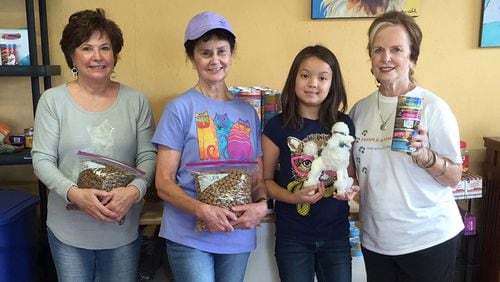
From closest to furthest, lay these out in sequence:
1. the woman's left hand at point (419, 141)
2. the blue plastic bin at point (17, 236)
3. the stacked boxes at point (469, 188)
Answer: the woman's left hand at point (419, 141)
the blue plastic bin at point (17, 236)
the stacked boxes at point (469, 188)

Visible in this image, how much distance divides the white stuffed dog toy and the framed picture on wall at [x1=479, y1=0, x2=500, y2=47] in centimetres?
137

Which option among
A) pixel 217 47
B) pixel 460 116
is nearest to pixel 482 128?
pixel 460 116

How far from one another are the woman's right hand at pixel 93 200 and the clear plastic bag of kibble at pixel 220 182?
0.28 meters

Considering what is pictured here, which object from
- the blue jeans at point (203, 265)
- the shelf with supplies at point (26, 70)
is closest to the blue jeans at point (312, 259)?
the blue jeans at point (203, 265)

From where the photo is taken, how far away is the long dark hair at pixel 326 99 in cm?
137

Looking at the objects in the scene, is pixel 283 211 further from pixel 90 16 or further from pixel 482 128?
pixel 482 128

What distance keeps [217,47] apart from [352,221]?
0.88 metres

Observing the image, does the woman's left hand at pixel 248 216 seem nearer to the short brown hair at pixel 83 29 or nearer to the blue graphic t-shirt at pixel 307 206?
the blue graphic t-shirt at pixel 307 206

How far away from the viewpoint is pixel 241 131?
1361 mm

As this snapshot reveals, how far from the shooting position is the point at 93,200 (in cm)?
129

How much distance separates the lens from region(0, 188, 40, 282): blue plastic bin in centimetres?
161

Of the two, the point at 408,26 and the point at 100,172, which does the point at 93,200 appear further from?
the point at 408,26

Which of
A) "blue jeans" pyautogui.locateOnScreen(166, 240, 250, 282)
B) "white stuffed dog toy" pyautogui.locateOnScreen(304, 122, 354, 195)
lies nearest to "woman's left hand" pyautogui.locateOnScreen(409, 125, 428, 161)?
"white stuffed dog toy" pyautogui.locateOnScreen(304, 122, 354, 195)

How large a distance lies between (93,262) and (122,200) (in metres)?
0.27
